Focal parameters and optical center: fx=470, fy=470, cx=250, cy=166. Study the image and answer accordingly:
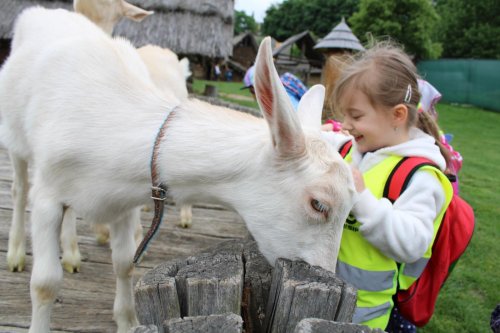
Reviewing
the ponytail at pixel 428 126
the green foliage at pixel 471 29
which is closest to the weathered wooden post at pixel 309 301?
the ponytail at pixel 428 126

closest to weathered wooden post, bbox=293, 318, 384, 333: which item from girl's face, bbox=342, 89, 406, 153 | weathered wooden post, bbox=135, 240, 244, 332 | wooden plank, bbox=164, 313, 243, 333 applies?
wooden plank, bbox=164, 313, 243, 333

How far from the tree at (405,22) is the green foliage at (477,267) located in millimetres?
23338

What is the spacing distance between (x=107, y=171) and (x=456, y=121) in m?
22.0

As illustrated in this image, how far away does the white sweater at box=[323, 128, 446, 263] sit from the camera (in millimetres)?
2104

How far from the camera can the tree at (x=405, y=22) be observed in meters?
34.7

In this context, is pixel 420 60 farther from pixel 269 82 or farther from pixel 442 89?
pixel 269 82

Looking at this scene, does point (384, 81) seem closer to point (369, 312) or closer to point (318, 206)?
point (318, 206)

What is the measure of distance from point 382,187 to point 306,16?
63.2 metres

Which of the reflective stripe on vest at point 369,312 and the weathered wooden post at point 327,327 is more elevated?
the weathered wooden post at point 327,327

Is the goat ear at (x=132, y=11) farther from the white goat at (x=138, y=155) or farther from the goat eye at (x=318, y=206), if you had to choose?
the goat eye at (x=318, y=206)

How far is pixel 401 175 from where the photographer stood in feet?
7.41

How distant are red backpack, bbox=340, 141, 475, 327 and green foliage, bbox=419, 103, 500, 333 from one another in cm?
166

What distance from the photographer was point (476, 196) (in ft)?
27.3

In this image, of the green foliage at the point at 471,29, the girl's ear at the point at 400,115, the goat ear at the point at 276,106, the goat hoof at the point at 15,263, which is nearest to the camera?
the goat ear at the point at 276,106
